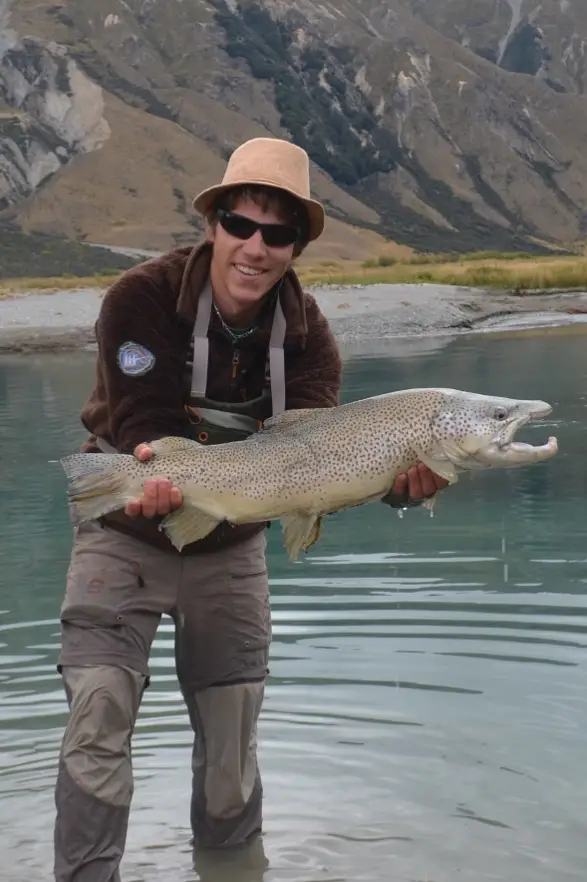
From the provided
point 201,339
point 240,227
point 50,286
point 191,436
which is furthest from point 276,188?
point 50,286

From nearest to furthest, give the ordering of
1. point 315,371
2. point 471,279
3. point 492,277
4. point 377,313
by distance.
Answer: point 315,371 → point 377,313 → point 492,277 → point 471,279

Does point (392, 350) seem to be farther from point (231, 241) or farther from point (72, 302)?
point (231, 241)

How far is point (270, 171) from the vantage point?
14.0 feet

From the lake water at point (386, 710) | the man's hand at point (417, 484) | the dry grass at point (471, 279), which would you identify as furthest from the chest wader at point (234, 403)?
the dry grass at point (471, 279)

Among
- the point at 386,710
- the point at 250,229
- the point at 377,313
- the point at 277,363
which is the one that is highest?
the point at 377,313

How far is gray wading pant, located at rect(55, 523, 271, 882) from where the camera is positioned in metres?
4.12

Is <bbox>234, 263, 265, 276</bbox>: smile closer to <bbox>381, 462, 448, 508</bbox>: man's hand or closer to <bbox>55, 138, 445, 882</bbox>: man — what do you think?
<bbox>55, 138, 445, 882</bbox>: man

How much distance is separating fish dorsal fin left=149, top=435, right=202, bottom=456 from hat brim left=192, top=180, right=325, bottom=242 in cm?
77

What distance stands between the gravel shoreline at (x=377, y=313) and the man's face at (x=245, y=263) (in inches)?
1105

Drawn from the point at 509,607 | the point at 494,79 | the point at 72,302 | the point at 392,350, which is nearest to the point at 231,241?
the point at 509,607

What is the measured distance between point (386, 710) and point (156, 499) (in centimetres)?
262

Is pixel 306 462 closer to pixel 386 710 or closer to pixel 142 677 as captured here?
pixel 142 677

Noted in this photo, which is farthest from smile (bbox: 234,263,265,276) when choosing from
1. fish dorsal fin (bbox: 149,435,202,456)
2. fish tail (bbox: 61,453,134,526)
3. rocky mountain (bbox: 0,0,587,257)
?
rocky mountain (bbox: 0,0,587,257)

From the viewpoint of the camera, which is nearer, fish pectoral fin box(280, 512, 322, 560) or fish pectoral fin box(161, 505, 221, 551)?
fish pectoral fin box(161, 505, 221, 551)
